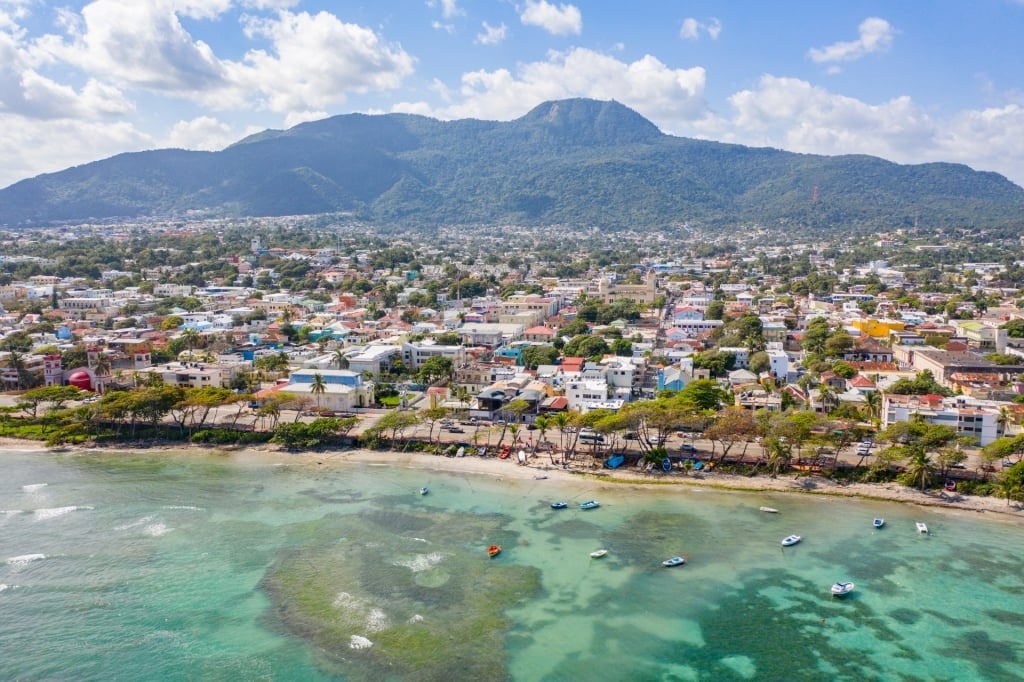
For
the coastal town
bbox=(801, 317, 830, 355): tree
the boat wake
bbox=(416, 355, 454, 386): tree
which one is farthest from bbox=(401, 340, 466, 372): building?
bbox=(801, 317, 830, 355): tree

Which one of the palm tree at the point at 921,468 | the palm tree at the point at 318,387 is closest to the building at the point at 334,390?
the palm tree at the point at 318,387

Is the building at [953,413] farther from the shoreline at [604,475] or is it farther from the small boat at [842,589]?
the small boat at [842,589]

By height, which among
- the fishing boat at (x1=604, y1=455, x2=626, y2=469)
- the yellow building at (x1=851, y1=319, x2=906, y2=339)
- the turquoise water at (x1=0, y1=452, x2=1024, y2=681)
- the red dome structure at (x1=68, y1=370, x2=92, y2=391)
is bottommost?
the turquoise water at (x1=0, y1=452, x2=1024, y2=681)

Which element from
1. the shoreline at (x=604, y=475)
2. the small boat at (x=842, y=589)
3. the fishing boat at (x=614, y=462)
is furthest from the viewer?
the fishing boat at (x=614, y=462)

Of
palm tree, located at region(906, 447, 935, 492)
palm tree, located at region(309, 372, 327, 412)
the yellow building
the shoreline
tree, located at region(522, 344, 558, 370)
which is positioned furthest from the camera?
the yellow building

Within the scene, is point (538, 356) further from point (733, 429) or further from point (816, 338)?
point (816, 338)

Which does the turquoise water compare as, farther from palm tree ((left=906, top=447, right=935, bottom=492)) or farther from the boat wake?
palm tree ((left=906, top=447, right=935, bottom=492))
